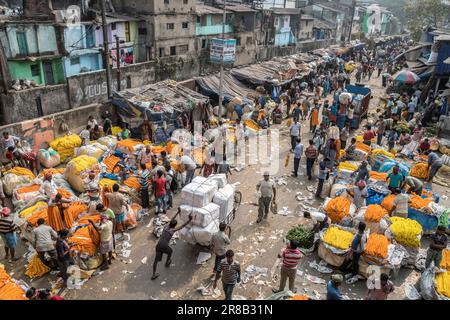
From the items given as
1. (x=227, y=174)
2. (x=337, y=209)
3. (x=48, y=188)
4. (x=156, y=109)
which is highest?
(x=156, y=109)

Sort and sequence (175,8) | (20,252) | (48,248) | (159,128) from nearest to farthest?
(48,248), (20,252), (159,128), (175,8)

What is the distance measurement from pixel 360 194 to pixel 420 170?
4827 millimetres

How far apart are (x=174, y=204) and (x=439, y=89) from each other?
61.9 feet

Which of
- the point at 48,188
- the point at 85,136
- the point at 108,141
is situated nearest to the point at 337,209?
the point at 48,188

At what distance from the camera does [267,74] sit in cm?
2412

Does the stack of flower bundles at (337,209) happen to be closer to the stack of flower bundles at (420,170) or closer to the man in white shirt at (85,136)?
the stack of flower bundles at (420,170)

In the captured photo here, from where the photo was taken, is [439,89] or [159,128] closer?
[159,128]

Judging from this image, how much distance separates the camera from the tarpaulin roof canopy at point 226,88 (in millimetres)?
19844

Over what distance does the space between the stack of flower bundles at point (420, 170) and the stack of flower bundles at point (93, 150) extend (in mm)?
10958

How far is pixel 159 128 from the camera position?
14.7 m

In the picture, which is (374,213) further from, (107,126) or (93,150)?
(107,126)

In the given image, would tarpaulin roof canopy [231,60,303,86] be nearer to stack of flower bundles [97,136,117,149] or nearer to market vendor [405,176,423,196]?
stack of flower bundles [97,136,117,149]
